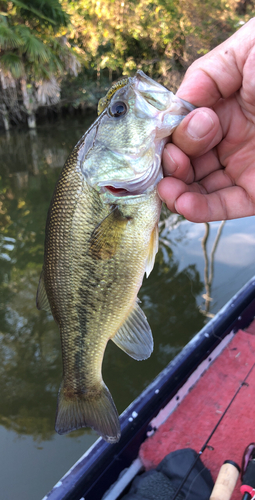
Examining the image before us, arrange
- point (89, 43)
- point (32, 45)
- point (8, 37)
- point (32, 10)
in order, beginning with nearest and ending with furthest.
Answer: point (8, 37) → point (32, 45) → point (32, 10) → point (89, 43)

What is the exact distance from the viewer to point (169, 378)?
2.34 m

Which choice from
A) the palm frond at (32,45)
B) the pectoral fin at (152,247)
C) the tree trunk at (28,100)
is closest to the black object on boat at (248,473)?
the pectoral fin at (152,247)

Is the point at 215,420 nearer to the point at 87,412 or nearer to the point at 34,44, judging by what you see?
the point at 87,412

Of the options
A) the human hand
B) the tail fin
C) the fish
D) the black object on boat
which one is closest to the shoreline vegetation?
the human hand

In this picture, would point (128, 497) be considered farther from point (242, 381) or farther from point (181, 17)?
point (181, 17)

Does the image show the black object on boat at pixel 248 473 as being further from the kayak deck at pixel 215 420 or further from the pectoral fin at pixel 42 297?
the pectoral fin at pixel 42 297

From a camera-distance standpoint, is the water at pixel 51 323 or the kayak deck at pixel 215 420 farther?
the water at pixel 51 323

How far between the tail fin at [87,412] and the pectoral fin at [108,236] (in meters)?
0.73

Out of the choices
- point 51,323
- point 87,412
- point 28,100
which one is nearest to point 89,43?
point 28,100

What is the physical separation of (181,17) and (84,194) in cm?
1735

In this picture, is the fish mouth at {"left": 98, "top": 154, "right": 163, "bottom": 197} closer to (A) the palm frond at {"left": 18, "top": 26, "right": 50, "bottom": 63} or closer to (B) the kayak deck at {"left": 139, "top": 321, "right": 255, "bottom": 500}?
(B) the kayak deck at {"left": 139, "top": 321, "right": 255, "bottom": 500}

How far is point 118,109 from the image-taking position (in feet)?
4.36

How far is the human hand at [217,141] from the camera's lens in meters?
1.36

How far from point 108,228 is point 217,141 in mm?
719
